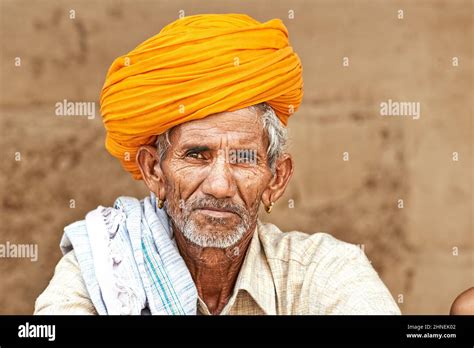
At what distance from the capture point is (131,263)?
3.46m

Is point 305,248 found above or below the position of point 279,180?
below

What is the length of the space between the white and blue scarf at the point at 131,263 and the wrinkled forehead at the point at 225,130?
31 centimetres

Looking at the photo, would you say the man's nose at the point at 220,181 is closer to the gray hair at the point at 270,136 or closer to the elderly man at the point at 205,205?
the elderly man at the point at 205,205

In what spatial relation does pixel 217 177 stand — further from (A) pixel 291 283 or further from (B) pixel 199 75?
(A) pixel 291 283

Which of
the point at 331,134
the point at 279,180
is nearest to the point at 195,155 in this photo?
the point at 279,180

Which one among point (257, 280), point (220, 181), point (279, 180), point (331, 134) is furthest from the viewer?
point (331, 134)

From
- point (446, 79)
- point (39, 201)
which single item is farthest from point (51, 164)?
point (446, 79)

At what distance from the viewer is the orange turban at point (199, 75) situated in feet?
11.6

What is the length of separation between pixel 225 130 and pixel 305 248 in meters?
0.52

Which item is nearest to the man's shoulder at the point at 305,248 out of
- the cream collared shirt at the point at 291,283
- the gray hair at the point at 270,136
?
the cream collared shirt at the point at 291,283

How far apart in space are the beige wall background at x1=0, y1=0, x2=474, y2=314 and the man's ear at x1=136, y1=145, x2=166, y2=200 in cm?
138

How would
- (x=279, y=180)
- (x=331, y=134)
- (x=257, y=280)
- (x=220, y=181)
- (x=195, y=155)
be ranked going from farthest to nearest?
(x=331, y=134)
(x=279, y=180)
(x=257, y=280)
(x=195, y=155)
(x=220, y=181)

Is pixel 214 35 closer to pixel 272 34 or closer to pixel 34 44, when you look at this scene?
pixel 272 34

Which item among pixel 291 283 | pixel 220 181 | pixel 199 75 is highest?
pixel 199 75
